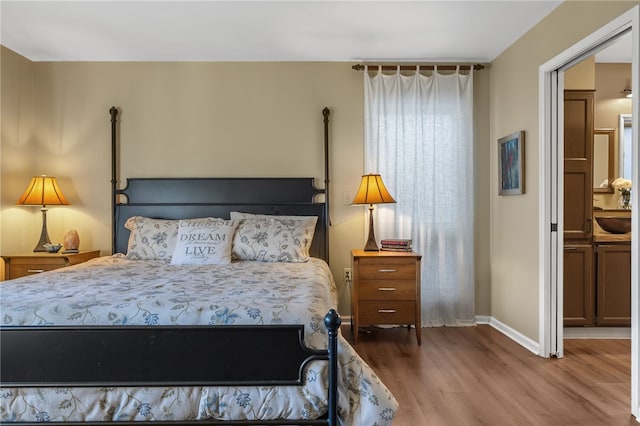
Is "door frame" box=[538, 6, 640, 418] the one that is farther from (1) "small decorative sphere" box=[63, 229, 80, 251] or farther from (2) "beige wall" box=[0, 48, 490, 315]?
(1) "small decorative sphere" box=[63, 229, 80, 251]

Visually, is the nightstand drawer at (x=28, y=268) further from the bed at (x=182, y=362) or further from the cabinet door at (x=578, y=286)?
the cabinet door at (x=578, y=286)

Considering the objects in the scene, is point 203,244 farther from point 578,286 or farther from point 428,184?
point 578,286

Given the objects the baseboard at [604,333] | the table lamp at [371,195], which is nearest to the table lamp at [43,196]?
the table lamp at [371,195]

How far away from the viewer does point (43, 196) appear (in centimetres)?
368

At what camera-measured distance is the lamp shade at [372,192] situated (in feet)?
12.0

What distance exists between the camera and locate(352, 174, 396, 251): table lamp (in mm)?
3672

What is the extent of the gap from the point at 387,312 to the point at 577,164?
2.08 metres

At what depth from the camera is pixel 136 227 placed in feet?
11.9

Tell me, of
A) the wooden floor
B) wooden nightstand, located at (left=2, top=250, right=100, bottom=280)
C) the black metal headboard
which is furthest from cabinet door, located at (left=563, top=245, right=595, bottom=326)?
wooden nightstand, located at (left=2, top=250, right=100, bottom=280)

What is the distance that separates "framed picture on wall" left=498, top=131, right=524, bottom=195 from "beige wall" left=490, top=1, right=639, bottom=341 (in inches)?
2.1

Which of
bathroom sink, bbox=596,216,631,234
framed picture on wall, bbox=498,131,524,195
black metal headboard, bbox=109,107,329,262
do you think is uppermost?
framed picture on wall, bbox=498,131,524,195

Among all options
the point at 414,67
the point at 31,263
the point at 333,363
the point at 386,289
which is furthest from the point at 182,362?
the point at 414,67

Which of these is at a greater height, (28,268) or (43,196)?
(43,196)

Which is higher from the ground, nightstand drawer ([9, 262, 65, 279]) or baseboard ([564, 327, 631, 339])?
nightstand drawer ([9, 262, 65, 279])
